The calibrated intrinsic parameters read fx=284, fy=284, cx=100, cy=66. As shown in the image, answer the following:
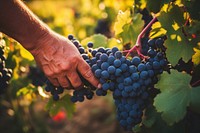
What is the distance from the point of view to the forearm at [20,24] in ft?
5.40

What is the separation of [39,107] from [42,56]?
3.60 meters

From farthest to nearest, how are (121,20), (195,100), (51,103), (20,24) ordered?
(51,103)
(121,20)
(20,24)
(195,100)

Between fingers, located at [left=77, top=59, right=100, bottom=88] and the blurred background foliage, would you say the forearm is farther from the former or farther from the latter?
the blurred background foliage

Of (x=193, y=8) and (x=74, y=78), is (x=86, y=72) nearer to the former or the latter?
(x=74, y=78)

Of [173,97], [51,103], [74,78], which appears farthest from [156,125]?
[51,103]

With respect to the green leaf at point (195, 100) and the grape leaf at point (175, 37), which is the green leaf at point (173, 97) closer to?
the green leaf at point (195, 100)

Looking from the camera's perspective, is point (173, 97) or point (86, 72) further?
point (86, 72)

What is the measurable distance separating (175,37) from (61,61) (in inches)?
29.4

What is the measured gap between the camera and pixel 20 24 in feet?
5.62

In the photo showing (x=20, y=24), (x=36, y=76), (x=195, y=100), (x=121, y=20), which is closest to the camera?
(x=195, y=100)

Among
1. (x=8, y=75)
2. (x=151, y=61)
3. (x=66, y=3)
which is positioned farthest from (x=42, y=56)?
(x=66, y=3)

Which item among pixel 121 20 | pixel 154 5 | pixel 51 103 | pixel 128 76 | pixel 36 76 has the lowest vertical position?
pixel 128 76

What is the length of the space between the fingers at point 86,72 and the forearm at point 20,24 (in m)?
A: 0.31

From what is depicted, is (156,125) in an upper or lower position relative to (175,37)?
lower
